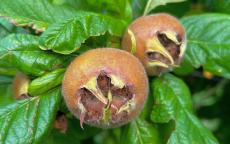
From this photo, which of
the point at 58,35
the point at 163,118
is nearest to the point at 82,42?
the point at 58,35

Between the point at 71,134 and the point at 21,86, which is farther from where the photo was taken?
the point at 71,134

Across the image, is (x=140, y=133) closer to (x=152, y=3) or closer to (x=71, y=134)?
(x=71, y=134)

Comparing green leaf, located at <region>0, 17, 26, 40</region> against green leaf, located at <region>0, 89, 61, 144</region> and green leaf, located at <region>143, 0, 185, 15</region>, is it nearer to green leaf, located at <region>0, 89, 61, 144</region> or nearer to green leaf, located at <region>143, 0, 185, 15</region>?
green leaf, located at <region>0, 89, 61, 144</region>

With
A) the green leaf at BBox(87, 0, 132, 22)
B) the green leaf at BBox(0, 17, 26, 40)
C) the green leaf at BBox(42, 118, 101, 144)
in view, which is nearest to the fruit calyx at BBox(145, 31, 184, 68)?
the green leaf at BBox(87, 0, 132, 22)

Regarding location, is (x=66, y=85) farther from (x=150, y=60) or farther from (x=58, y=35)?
(x=150, y=60)

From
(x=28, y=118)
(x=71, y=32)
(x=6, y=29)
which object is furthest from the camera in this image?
(x=6, y=29)

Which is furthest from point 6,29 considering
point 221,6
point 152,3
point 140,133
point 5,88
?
point 221,6
